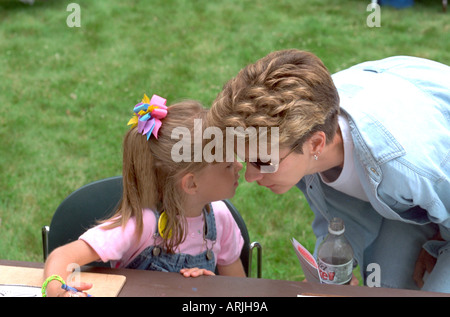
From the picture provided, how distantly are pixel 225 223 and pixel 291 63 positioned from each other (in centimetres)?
70

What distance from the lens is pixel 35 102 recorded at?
4074mm

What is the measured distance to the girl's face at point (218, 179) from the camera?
5.65 feet

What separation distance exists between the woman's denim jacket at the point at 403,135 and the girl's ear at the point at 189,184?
529 mm

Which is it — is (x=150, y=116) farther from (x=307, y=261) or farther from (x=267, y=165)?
(x=307, y=261)

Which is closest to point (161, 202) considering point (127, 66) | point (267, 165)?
point (267, 165)

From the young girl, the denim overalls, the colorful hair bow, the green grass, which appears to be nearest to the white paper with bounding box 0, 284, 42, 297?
the young girl

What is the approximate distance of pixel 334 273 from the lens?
1.62m

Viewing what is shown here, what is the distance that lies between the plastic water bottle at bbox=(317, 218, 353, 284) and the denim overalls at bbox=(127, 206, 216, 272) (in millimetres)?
384

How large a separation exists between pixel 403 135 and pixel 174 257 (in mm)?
841

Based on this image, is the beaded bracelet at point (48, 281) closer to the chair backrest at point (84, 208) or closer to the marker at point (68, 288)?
the marker at point (68, 288)

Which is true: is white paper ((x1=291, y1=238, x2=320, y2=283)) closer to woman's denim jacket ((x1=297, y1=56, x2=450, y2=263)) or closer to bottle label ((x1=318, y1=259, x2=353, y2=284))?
bottle label ((x1=318, y1=259, x2=353, y2=284))
